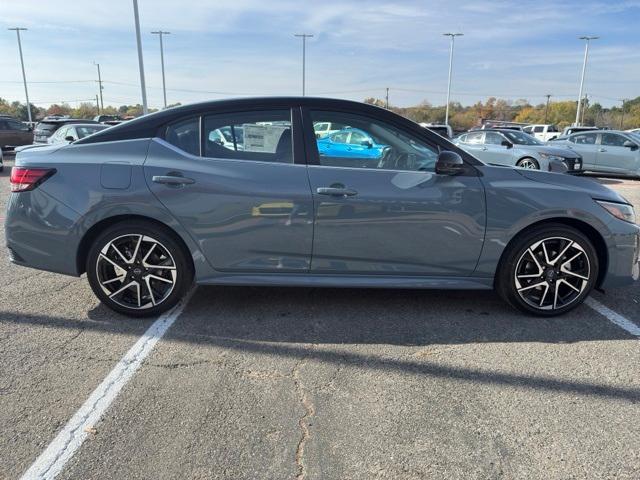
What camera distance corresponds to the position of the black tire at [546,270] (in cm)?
377

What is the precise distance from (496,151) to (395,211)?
11.7 metres

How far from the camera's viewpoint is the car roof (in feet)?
12.3

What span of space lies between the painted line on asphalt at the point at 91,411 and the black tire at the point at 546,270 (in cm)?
262

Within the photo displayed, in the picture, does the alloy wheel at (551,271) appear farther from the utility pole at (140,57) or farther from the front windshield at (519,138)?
the utility pole at (140,57)

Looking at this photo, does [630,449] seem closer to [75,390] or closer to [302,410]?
[302,410]

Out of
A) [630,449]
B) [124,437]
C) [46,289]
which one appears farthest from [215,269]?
[630,449]

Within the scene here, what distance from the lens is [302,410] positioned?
105 inches

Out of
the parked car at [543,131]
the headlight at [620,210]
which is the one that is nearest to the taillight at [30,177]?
the headlight at [620,210]

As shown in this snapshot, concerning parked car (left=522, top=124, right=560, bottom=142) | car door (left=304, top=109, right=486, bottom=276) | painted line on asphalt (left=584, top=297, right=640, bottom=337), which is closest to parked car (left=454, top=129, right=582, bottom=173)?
painted line on asphalt (left=584, top=297, right=640, bottom=337)

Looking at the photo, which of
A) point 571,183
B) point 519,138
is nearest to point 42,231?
point 571,183

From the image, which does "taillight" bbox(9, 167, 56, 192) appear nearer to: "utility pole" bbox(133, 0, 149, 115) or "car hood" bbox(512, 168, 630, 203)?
"car hood" bbox(512, 168, 630, 203)

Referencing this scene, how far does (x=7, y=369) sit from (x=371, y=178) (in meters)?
2.67

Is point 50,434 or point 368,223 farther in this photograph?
point 368,223

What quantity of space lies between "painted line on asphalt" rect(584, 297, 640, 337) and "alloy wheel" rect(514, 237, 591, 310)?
A: 0.37m
